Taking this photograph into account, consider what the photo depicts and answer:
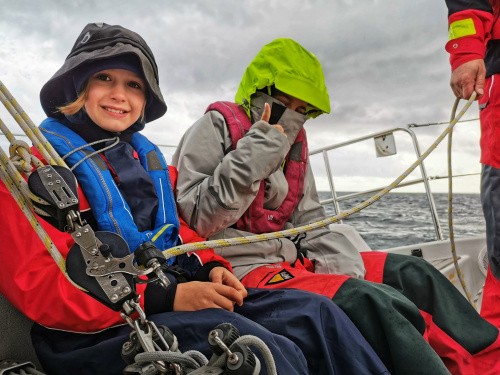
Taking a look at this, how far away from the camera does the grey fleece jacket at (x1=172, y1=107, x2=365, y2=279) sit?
145 centimetres

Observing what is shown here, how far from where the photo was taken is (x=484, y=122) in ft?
6.36

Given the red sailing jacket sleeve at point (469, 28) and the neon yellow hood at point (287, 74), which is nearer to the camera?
the neon yellow hood at point (287, 74)

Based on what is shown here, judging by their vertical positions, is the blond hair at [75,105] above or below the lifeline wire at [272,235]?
above

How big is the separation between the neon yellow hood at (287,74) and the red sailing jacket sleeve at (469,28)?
55 centimetres

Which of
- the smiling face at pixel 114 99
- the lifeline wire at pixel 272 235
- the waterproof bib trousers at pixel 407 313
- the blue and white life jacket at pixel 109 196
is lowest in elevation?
the waterproof bib trousers at pixel 407 313

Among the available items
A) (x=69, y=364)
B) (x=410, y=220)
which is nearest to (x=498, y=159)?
(x=69, y=364)

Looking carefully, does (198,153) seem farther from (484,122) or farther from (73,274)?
(484,122)

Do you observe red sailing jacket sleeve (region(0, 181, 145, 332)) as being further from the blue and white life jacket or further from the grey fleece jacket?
the grey fleece jacket

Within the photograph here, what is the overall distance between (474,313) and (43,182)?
1311 millimetres

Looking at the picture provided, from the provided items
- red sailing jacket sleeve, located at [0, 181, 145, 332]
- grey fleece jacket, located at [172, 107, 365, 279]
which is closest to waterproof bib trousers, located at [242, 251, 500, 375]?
grey fleece jacket, located at [172, 107, 365, 279]

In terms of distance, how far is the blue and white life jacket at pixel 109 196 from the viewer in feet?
3.99

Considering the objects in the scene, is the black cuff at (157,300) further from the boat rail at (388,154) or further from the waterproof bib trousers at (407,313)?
the boat rail at (388,154)

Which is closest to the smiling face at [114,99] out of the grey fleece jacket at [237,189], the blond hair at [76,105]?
the blond hair at [76,105]

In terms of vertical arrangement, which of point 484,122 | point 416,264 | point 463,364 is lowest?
point 463,364
